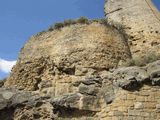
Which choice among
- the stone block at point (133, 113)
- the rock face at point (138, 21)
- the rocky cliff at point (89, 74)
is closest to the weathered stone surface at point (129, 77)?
the rocky cliff at point (89, 74)

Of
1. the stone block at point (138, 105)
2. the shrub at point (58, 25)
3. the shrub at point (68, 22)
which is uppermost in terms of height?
A: the shrub at point (68, 22)

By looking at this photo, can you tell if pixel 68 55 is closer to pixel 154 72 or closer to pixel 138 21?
pixel 154 72

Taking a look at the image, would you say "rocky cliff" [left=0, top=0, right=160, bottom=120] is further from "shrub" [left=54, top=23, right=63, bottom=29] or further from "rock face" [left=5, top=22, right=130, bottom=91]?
"shrub" [left=54, top=23, right=63, bottom=29]

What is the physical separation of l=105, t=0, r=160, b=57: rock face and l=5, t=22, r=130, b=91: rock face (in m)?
1.36

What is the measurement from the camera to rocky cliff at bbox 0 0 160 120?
5031mm

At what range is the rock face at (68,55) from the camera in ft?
24.3

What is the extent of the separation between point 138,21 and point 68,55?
5.24 m

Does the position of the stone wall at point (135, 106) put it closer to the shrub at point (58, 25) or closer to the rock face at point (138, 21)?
the rock face at point (138, 21)

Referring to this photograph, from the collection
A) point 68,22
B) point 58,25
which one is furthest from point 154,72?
point 58,25

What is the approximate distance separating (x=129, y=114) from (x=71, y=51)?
13.1 ft

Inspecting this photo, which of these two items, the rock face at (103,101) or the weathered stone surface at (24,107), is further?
the weathered stone surface at (24,107)

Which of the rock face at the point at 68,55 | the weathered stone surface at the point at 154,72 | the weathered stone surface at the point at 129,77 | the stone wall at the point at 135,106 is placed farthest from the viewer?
the rock face at the point at 68,55

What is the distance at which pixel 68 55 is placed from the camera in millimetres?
7762

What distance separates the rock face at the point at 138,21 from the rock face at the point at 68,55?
1.36m
